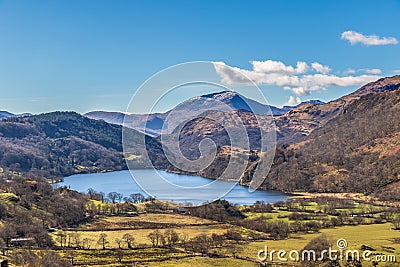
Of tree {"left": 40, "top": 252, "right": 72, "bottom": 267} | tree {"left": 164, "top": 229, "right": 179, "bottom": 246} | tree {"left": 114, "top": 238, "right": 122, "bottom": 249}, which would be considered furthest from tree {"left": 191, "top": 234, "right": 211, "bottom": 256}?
tree {"left": 40, "top": 252, "right": 72, "bottom": 267}

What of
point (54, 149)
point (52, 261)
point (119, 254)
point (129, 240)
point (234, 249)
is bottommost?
point (119, 254)

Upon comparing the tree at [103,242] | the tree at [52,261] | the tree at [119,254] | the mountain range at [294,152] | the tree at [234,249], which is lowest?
the tree at [119,254]

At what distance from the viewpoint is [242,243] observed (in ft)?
145

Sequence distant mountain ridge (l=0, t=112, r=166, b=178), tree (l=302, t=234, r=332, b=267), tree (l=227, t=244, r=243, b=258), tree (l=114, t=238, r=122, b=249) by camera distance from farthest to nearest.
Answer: distant mountain ridge (l=0, t=112, r=166, b=178) < tree (l=114, t=238, r=122, b=249) < tree (l=227, t=244, r=243, b=258) < tree (l=302, t=234, r=332, b=267)

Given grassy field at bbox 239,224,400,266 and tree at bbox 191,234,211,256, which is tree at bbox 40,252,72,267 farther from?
grassy field at bbox 239,224,400,266

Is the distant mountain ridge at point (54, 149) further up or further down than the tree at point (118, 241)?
further up

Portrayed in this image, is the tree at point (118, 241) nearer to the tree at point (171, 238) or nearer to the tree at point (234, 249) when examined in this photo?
the tree at point (171, 238)

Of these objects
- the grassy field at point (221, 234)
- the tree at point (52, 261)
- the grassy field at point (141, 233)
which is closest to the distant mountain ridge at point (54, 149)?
the grassy field at point (221, 234)

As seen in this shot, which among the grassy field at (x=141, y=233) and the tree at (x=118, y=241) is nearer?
the tree at (x=118, y=241)

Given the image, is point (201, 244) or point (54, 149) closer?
point (201, 244)

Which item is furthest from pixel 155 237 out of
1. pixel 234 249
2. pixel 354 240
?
pixel 354 240

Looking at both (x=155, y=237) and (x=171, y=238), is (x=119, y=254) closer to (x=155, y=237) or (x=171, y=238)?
(x=155, y=237)

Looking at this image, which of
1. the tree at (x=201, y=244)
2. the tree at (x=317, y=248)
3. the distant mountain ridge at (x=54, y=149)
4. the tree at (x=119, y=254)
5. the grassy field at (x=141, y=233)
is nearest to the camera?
the tree at (x=317, y=248)

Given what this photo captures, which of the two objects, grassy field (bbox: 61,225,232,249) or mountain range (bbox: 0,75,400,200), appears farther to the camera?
mountain range (bbox: 0,75,400,200)
